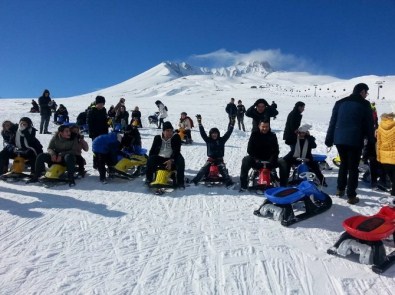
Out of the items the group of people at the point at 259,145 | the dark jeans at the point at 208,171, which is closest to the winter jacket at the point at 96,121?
the group of people at the point at 259,145

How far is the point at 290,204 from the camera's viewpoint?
524 cm

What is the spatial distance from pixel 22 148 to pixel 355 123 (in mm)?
6803

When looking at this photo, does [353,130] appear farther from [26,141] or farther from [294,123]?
[26,141]

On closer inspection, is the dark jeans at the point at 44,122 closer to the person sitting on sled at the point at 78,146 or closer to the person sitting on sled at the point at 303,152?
the person sitting on sled at the point at 78,146

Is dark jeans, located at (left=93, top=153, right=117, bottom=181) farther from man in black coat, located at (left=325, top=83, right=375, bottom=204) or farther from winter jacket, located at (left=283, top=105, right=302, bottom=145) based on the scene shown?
man in black coat, located at (left=325, top=83, right=375, bottom=204)

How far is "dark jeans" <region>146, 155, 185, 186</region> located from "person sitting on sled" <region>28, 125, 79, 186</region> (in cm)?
159

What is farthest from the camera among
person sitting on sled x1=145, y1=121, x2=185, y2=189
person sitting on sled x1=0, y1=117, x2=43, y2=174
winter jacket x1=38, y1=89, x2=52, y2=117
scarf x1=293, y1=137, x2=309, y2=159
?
winter jacket x1=38, y1=89, x2=52, y2=117

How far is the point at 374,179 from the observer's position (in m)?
7.34

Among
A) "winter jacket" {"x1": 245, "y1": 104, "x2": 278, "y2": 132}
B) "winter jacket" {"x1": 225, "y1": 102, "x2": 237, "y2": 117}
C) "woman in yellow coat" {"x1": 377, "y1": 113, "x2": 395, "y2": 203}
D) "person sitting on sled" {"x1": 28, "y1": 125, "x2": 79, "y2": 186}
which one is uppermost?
"winter jacket" {"x1": 225, "y1": 102, "x2": 237, "y2": 117}

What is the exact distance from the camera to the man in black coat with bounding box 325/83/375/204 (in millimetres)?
6012

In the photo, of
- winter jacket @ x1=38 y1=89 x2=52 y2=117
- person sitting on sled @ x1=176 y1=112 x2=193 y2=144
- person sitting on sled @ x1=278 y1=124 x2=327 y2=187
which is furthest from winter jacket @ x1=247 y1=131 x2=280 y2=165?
winter jacket @ x1=38 y1=89 x2=52 y2=117

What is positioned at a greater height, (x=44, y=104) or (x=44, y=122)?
(x=44, y=104)

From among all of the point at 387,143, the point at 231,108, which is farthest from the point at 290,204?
the point at 231,108

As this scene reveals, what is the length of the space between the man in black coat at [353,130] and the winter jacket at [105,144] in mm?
4718
